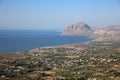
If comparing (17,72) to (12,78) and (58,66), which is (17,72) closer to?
(12,78)

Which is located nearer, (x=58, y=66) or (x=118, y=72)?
(x=118, y=72)

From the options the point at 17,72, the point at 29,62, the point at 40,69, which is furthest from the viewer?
the point at 29,62

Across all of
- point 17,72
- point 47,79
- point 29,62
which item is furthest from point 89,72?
point 29,62

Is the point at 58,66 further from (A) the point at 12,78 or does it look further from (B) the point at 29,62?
(A) the point at 12,78

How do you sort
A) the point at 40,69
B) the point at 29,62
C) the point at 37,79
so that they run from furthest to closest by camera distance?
the point at 29,62 < the point at 40,69 < the point at 37,79

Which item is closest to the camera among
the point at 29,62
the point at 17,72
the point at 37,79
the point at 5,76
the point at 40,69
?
the point at 37,79

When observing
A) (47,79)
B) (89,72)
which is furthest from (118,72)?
(47,79)

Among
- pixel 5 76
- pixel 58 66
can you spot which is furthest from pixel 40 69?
pixel 5 76

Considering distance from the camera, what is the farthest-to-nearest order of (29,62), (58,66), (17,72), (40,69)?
(29,62), (58,66), (40,69), (17,72)

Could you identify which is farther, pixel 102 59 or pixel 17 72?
pixel 102 59
